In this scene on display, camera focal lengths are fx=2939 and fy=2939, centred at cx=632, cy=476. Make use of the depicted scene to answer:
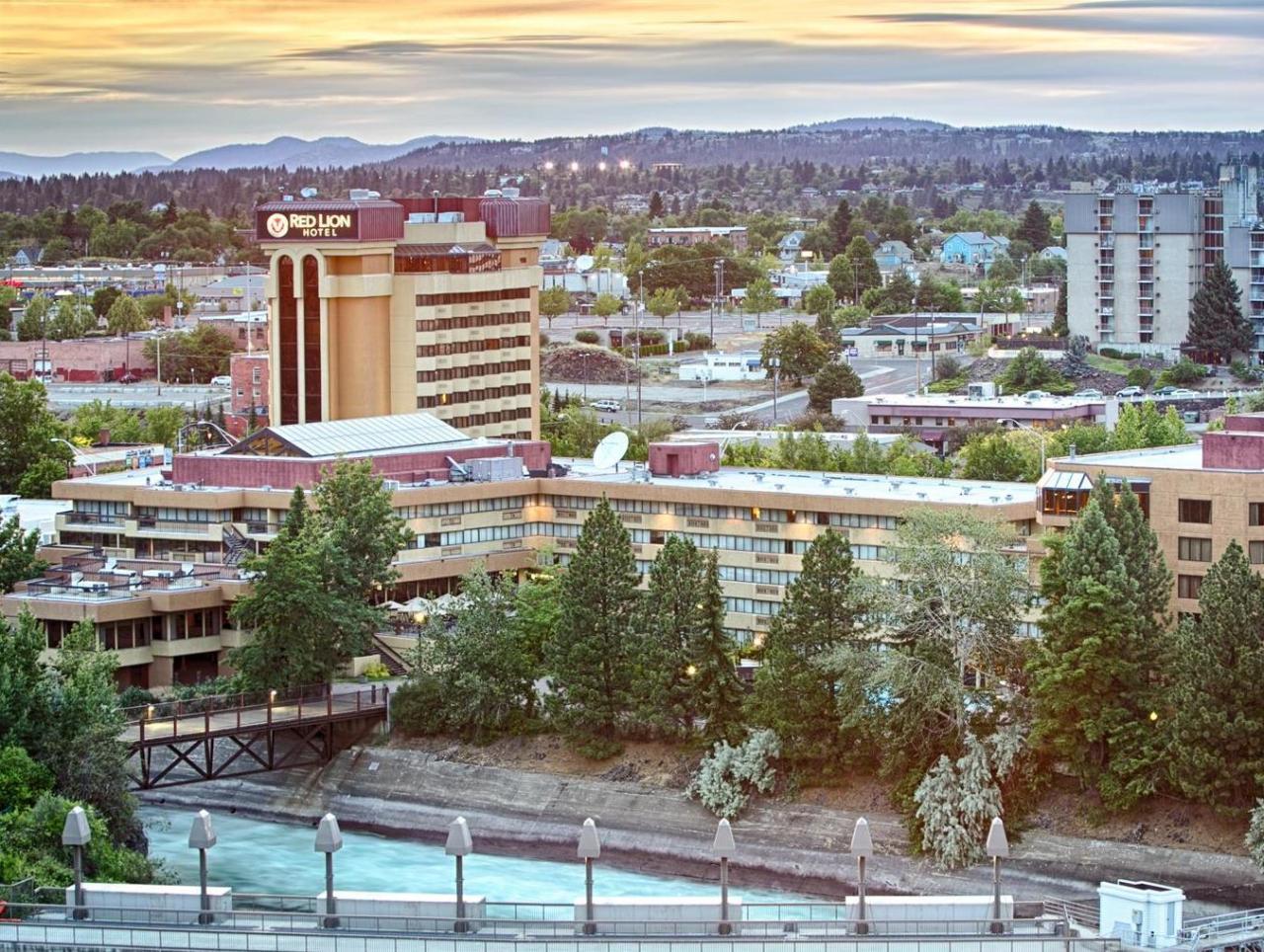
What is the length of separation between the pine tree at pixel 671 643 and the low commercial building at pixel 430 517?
336 inches

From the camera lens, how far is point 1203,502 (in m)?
72.8

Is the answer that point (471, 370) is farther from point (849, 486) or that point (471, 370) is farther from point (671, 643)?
point (671, 643)

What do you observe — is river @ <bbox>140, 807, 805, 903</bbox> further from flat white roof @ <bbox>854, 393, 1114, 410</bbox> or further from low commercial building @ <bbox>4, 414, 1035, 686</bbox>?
flat white roof @ <bbox>854, 393, 1114, 410</bbox>

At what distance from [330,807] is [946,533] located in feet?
57.4

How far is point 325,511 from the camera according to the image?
83875 millimetres

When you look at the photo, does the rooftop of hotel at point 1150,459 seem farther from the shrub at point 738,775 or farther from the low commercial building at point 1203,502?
the shrub at point 738,775

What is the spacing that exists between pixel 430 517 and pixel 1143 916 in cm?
4095

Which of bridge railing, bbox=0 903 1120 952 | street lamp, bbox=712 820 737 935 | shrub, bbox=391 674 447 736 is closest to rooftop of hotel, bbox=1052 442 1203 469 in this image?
shrub, bbox=391 674 447 736

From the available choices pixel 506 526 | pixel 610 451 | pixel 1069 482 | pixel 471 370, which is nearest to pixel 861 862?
pixel 1069 482

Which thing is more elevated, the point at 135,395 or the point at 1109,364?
the point at 1109,364

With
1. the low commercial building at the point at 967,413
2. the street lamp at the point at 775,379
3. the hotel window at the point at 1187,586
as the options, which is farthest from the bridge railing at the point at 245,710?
the street lamp at the point at 775,379

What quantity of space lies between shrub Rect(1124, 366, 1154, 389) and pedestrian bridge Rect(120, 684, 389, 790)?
9589 cm

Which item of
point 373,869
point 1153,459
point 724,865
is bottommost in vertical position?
point 373,869

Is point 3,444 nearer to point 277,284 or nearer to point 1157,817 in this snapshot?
point 277,284
